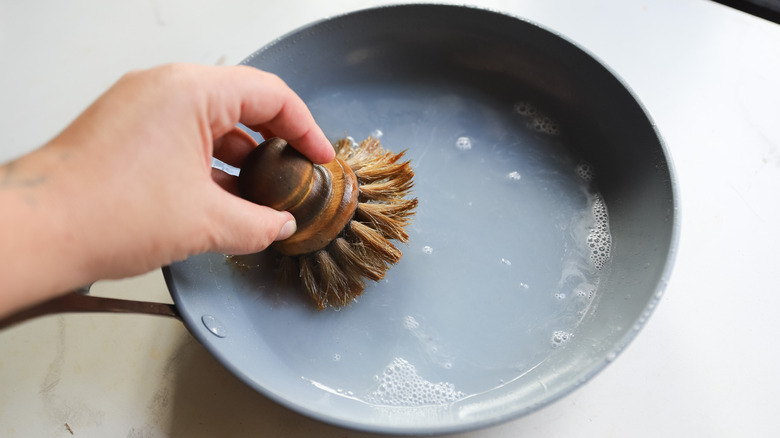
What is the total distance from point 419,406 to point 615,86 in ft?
1.37

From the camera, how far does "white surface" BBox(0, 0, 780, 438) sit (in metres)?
0.61

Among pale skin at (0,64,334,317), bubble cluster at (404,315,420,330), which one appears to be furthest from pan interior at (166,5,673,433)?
pale skin at (0,64,334,317)

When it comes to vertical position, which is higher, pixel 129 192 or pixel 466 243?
pixel 129 192

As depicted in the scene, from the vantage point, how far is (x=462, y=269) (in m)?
0.65

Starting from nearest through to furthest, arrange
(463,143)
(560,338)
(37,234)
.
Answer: (37,234)
(560,338)
(463,143)

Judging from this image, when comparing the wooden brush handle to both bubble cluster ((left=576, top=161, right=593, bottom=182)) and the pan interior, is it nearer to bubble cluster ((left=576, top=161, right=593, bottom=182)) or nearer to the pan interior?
the pan interior

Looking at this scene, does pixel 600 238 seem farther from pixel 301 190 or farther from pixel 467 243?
pixel 301 190

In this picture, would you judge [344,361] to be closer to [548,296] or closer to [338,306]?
[338,306]

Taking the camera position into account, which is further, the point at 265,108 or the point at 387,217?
the point at 387,217

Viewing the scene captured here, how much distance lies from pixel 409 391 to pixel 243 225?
239mm

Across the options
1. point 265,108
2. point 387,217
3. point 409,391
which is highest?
point 265,108

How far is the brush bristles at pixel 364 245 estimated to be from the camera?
63cm

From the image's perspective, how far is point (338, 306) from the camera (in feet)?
2.07

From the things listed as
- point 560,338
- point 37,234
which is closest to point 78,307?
point 37,234
